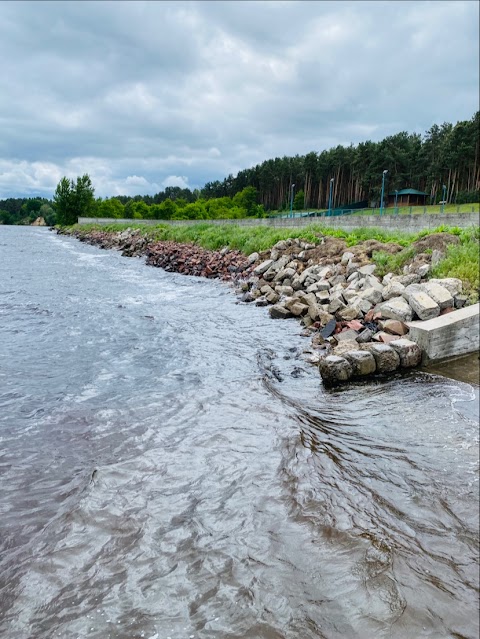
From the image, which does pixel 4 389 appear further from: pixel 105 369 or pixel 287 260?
pixel 287 260

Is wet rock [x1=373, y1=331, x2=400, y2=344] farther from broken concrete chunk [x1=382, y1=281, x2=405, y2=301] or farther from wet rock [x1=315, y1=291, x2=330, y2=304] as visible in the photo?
wet rock [x1=315, y1=291, x2=330, y2=304]

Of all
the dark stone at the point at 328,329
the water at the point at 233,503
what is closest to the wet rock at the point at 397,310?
the dark stone at the point at 328,329

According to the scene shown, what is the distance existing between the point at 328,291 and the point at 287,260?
16.5 ft

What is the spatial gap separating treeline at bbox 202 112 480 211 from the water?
56.6 meters

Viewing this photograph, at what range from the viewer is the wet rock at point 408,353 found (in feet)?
25.3

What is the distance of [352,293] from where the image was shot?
12.3 meters

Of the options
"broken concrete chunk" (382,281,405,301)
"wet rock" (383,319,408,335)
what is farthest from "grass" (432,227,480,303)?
"wet rock" (383,319,408,335)

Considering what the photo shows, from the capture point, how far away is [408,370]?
766 centimetres

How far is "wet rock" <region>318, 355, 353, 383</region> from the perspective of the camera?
23.9 feet

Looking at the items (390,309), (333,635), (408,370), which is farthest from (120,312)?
(333,635)

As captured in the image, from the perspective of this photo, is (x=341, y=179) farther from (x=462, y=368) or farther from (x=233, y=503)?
(x=233, y=503)

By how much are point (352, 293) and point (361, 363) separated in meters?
5.19

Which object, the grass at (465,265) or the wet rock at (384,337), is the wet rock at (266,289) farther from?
the wet rock at (384,337)

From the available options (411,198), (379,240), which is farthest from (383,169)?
(379,240)
